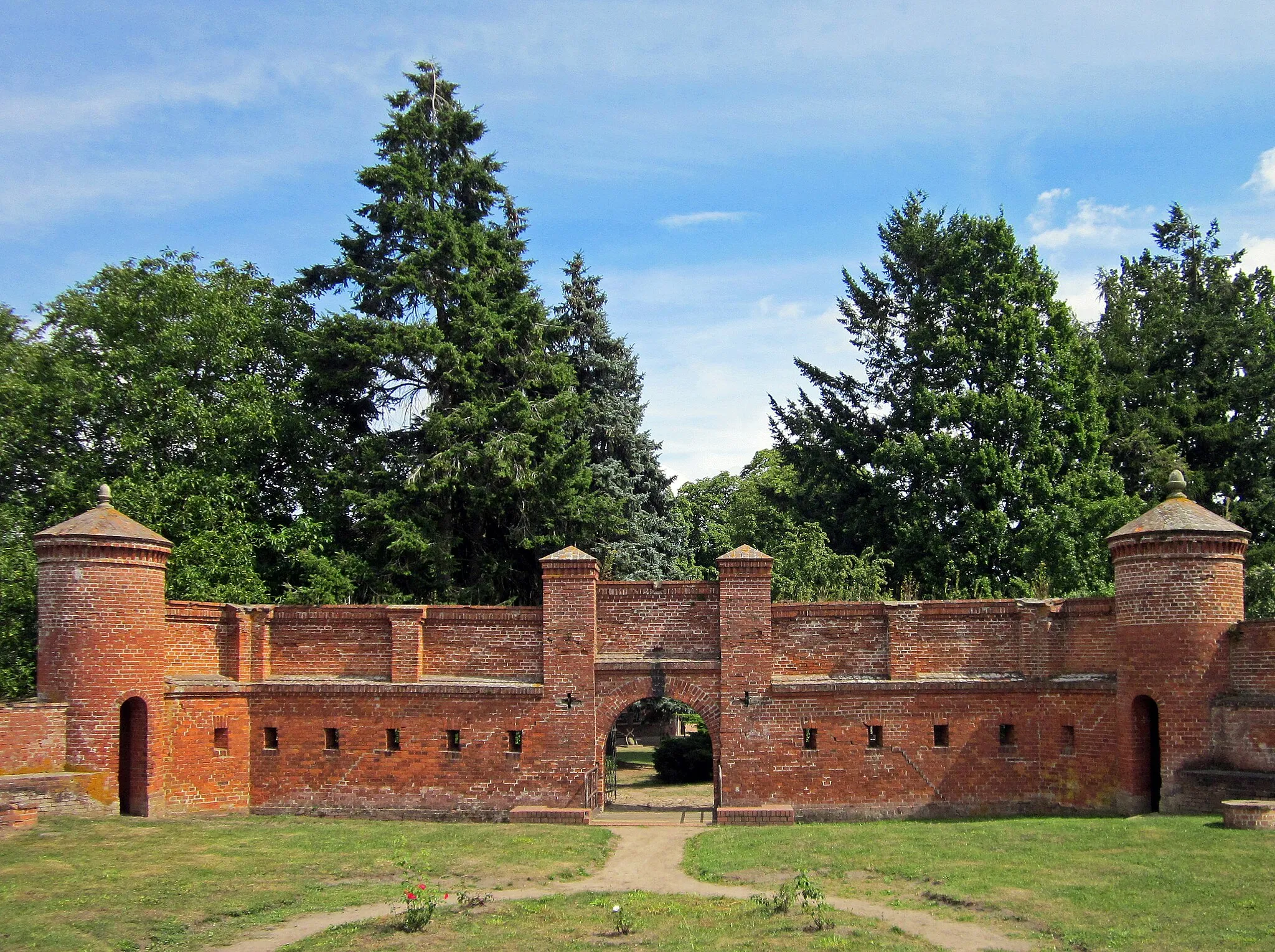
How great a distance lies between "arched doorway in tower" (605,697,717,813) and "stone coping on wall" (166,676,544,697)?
6.67 ft

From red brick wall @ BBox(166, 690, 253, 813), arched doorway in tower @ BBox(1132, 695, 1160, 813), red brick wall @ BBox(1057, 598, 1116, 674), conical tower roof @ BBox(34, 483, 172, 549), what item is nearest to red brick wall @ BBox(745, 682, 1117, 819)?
red brick wall @ BBox(1057, 598, 1116, 674)

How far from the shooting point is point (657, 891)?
13742 millimetres

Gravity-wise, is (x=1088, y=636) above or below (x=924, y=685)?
above

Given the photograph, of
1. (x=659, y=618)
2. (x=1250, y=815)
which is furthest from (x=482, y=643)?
(x=1250, y=815)

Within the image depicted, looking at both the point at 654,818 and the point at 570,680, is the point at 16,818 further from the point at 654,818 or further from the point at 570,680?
the point at 654,818

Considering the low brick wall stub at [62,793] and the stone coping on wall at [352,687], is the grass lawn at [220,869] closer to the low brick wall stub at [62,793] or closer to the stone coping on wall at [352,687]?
the low brick wall stub at [62,793]

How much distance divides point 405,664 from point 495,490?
368 inches

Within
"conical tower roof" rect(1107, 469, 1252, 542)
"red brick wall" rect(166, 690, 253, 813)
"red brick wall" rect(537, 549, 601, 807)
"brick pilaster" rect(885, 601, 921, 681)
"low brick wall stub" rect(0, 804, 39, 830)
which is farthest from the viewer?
"brick pilaster" rect(885, 601, 921, 681)

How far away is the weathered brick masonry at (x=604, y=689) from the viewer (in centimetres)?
1756

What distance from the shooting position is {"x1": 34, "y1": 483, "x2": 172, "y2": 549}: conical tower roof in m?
17.8

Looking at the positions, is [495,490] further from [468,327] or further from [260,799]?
[260,799]

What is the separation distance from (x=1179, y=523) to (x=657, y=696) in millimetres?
9050

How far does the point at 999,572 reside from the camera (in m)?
30.5

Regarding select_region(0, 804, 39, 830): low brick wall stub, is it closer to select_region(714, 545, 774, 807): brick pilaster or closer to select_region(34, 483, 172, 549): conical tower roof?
select_region(34, 483, 172, 549): conical tower roof
